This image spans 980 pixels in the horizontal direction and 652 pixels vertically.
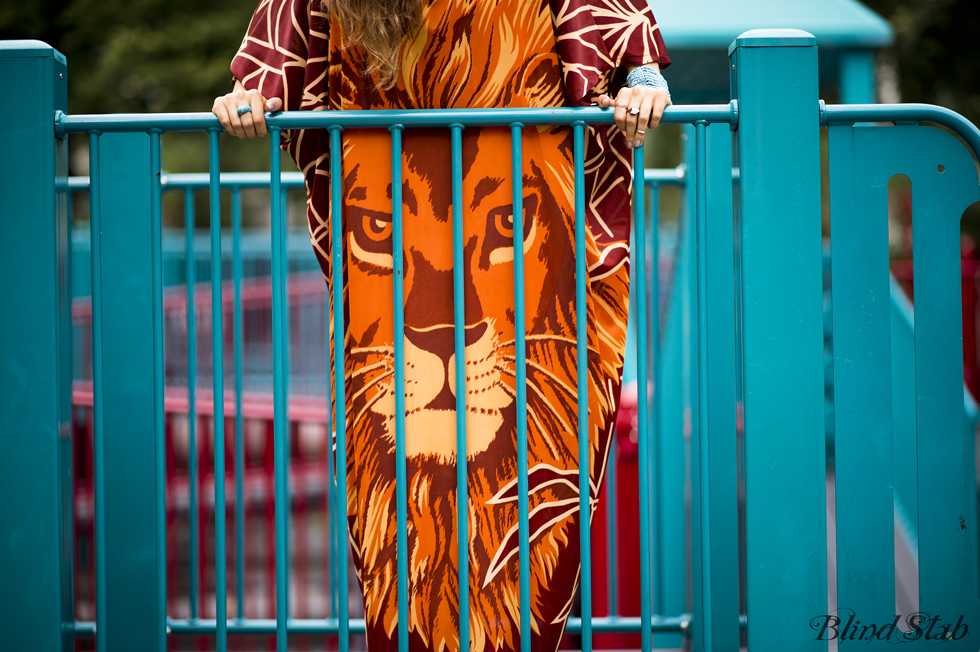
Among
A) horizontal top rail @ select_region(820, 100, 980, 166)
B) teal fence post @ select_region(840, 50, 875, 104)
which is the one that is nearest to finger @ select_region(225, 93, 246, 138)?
horizontal top rail @ select_region(820, 100, 980, 166)

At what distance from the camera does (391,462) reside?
1511 millimetres

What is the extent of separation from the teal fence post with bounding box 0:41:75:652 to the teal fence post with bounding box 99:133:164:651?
0.54 ft

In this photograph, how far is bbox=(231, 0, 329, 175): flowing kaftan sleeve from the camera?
160 cm

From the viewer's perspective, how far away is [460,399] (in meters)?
1.43

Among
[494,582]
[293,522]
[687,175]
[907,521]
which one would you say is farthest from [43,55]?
[293,522]

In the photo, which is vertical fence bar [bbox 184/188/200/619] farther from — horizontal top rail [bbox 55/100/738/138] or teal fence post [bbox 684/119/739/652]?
teal fence post [bbox 684/119/739/652]

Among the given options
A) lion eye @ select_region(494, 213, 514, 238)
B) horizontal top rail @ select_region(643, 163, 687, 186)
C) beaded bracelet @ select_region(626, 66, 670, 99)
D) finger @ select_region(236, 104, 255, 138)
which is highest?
beaded bracelet @ select_region(626, 66, 670, 99)

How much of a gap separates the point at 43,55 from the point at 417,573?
1.26 meters

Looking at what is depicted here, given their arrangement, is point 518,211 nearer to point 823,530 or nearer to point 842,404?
point 842,404

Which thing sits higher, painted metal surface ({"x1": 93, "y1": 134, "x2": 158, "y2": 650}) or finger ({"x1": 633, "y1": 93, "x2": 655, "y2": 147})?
finger ({"x1": 633, "y1": 93, "x2": 655, "y2": 147})

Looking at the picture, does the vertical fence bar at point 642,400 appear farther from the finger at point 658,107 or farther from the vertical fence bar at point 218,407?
the vertical fence bar at point 218,407

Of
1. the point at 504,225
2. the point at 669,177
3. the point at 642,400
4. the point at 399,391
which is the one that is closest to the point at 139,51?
the point at 669,177

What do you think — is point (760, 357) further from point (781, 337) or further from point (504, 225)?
point (504, 225)

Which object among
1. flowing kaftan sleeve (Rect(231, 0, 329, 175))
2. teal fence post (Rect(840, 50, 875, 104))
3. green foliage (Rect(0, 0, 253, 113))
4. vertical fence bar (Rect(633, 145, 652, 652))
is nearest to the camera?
vertical fence bar (Rect(633, 145, 652, 652))
